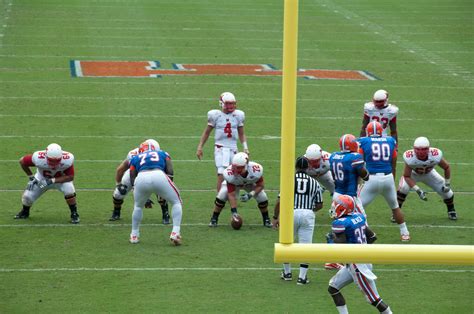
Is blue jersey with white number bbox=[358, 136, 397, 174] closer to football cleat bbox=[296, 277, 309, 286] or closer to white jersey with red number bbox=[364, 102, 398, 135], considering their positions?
football cleat bbox=[296, 277, 309, 286]

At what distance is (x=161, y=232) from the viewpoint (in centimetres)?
1305

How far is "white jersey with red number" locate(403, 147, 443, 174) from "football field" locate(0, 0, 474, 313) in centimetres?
72

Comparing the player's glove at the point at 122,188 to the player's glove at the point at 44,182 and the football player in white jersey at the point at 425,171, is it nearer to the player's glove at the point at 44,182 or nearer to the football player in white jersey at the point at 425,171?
the player's glove at the point at 44,182

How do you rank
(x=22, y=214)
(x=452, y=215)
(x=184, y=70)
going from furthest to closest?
(x=184, y=70)
(x=452, y=215)
(x=22, y=214)

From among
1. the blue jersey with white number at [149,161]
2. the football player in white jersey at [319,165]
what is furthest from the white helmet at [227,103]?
the blue jersey with white number at [149,161]

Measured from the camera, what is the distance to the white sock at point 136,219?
39.8 feet

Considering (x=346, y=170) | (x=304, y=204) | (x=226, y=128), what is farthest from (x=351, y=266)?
(x=226, y=128)

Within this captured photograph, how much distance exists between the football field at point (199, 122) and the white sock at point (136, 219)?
7.3 inches

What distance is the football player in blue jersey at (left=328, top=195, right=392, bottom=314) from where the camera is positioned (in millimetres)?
9398

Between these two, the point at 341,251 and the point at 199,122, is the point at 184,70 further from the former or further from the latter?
the point at 341,251

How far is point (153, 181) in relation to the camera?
11891mm

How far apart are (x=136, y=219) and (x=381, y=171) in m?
2.87

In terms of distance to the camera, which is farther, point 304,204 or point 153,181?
point 153,181

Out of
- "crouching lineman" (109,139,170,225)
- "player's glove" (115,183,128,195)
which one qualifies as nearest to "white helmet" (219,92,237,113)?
"crouching lineman" (109,139,170,225)
